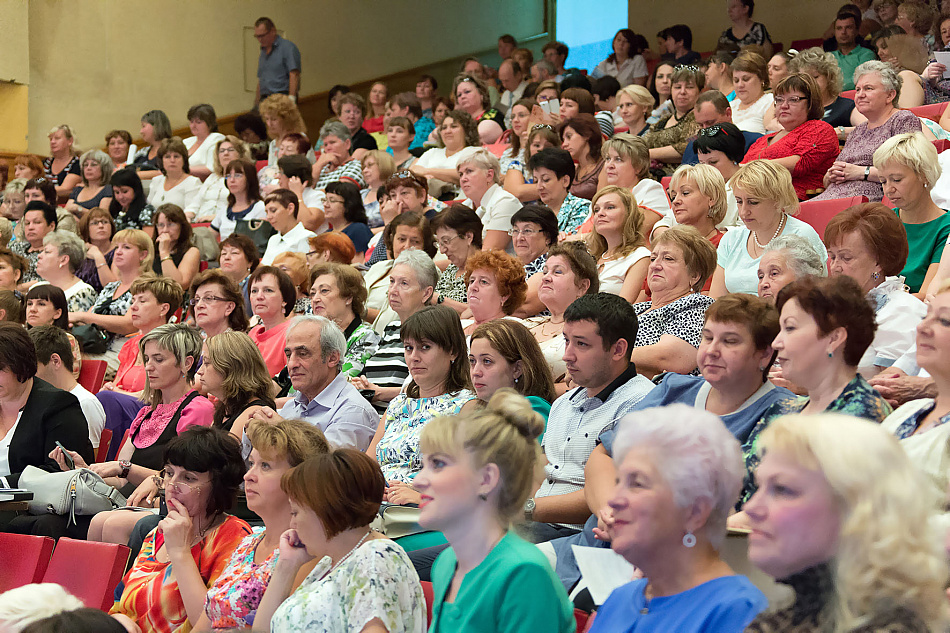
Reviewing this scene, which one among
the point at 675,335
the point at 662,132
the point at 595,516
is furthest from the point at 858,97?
the point at 595,516

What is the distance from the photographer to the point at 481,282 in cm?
405

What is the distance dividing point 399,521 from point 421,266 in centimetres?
179

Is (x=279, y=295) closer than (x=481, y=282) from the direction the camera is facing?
No

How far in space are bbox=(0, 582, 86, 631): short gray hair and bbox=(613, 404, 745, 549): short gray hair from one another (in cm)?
111

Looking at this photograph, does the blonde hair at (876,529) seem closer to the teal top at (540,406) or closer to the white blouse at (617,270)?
the teal top at (540,406)

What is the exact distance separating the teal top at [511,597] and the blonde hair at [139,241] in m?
4.84

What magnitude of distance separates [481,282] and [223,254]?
251cm

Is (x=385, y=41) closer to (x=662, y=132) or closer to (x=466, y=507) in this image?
(x=662, y=132)

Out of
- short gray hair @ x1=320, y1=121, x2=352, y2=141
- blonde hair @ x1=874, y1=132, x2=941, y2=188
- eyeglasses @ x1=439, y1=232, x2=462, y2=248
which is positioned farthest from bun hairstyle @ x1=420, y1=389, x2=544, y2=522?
short gray hair @ x1=320, y1=121, x2=352, y2=141

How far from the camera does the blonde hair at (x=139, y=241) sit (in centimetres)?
617

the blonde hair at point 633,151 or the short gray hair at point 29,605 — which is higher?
the blonde hair at point 633,151

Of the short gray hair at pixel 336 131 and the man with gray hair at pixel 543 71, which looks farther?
the man with gray hair at pixel 543 71

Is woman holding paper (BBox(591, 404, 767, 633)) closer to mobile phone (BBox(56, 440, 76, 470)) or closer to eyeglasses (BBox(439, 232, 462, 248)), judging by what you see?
mobile phone (BBox(56, 440, 76, 470))

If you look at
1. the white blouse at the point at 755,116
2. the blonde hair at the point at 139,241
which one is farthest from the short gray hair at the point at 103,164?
the white blouse at the point at 755,116
